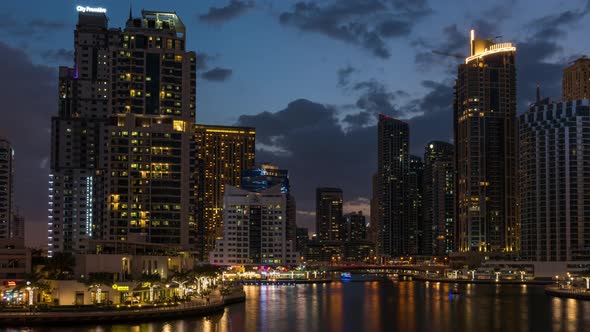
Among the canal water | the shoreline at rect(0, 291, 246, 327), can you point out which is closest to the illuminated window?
the canal water

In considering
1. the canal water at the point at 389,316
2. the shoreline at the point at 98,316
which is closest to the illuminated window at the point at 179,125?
the canal water at the point at 389,316

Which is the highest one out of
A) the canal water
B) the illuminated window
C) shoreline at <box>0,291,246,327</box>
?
the illuminated window

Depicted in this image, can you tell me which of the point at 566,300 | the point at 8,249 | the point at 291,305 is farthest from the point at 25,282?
the point at 566,300

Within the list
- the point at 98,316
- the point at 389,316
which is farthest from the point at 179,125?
the point at 98,316

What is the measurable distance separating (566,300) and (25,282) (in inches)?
5024

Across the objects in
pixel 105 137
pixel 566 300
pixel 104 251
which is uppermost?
pixel 105 137

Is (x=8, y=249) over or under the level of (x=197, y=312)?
over

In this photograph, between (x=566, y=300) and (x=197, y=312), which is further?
(x=566, y=300)

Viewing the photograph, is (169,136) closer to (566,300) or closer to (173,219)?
(173,219)

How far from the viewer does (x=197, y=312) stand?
13212 cm

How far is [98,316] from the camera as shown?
115938 millimetres

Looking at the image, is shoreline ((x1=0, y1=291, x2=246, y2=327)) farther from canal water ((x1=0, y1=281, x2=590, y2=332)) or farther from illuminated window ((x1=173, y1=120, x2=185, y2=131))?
illuminated window ((x1=173, y1=120, x2=185, y2=131))

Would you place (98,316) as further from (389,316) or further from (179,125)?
(179,125)

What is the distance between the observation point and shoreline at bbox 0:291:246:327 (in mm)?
111625
